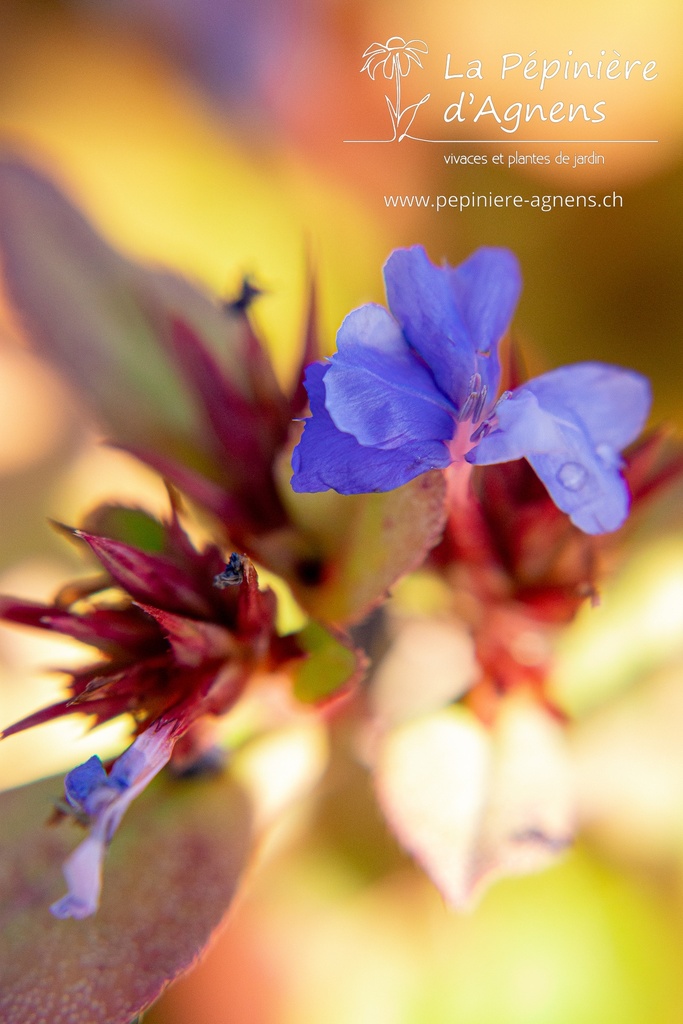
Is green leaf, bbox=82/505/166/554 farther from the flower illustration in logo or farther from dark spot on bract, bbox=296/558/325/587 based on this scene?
the flower illustration in logo

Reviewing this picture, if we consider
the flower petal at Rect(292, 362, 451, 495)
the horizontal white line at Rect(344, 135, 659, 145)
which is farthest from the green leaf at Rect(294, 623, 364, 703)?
the horizontal white line at Rect(344, 135, 659, 145)

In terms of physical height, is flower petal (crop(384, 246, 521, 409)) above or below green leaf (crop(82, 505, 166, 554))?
above

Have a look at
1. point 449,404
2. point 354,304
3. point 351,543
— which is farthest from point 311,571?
point 354,304

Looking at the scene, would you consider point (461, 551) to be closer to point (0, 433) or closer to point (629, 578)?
point (629, 578)

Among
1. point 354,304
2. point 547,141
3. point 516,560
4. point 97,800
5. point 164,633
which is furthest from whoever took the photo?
point 354,304

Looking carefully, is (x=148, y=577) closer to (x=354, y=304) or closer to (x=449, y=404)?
(x=449, y=404)

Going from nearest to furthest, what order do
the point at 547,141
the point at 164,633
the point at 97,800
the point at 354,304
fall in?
1. the point at 97,800
2. the point at 164,633
3. the point at 547,141
4. the point at 354,304

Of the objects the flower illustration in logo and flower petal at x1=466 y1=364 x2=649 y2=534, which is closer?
flower petal at x1=466 y1=364 x2=649 y2=534
